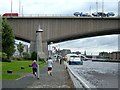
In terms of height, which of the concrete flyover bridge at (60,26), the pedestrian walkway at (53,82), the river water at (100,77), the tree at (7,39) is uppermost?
the concrete flyover bridge at (60,26)

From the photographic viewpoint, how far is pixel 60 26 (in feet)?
347

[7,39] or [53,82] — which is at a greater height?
[7,39]

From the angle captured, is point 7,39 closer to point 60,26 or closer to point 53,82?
point 60,26

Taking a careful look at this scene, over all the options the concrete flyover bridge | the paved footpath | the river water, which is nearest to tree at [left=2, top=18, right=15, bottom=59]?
the river water

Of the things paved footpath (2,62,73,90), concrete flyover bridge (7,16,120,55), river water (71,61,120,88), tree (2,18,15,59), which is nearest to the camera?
paved footpath (2,62,73,90)

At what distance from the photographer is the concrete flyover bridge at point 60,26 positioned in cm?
10350

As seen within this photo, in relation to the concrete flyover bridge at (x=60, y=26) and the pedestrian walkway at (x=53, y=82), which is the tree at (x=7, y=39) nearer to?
the concrete flyover bridge at (x=60, y=26)

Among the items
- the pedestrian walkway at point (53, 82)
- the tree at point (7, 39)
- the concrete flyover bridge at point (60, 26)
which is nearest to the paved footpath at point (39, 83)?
the pedestrian walkway at point (53, 82)

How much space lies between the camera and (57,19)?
105 metres

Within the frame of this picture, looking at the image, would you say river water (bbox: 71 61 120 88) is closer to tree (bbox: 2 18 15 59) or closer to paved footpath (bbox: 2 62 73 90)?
paved footpath (bbox: 2 62 73 90)

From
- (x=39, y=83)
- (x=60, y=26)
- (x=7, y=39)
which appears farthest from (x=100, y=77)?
(x=60, y=26)

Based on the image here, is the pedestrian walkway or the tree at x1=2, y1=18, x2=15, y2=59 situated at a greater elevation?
the tree at x1=2, y1=18, x2=15, y2=59

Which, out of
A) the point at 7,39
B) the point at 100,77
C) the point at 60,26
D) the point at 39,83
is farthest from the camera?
the point at 60,26

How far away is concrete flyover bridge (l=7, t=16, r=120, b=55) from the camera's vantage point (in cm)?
10350
